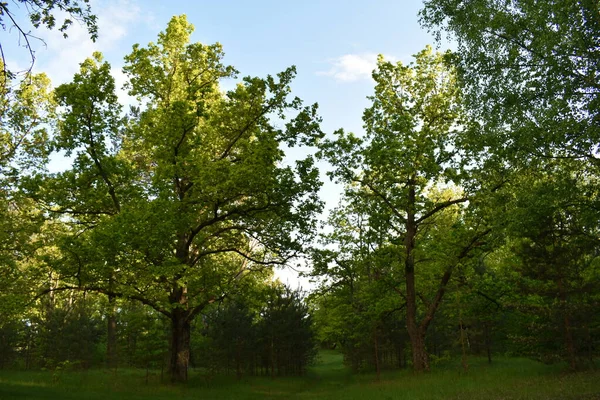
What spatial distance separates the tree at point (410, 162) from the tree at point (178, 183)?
3.60 metres

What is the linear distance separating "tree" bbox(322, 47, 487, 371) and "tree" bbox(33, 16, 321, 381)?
11.8 feet

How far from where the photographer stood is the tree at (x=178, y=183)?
59.2ft

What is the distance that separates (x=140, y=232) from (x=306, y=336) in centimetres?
2299

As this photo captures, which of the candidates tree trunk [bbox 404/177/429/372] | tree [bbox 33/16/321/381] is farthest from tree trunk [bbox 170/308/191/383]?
tree trunk [bbox 404/177/429/372]

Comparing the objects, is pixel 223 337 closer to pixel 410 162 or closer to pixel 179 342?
pixel 179 342

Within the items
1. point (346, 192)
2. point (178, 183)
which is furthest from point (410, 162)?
point (178, 183)

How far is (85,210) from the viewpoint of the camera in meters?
20.5

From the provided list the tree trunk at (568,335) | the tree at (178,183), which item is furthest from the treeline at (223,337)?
the tree trunk at (568,335)

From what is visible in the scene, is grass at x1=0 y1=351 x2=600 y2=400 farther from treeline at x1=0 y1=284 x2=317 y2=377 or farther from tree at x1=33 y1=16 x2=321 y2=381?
treeline at x1=0 y1=284 x2=317 y2=377

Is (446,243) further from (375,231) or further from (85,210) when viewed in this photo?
(85,210)

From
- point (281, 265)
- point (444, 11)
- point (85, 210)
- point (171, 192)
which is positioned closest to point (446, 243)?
point (281, 265)

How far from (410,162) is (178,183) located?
12.2 meters

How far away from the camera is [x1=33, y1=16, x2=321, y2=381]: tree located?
59.2 feet

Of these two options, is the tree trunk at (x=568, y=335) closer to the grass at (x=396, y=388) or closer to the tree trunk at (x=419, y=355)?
the grass at (x=396, y=388)
